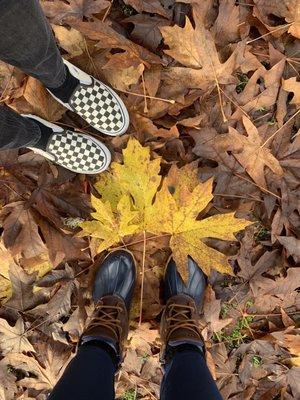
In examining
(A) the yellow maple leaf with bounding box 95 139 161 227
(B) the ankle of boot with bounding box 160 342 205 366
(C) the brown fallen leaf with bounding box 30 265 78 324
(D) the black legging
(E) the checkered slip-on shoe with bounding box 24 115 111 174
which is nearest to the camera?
(D) the black legging

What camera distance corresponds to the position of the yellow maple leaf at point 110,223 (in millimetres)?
1402

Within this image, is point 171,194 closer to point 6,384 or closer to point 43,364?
point 43,364

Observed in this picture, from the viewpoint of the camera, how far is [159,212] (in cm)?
143

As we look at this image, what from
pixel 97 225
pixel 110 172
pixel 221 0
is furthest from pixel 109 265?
pixel 221 0

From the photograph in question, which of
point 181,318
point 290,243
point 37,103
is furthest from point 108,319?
A: point 37,103

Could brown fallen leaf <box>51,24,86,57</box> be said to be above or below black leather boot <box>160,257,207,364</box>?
above

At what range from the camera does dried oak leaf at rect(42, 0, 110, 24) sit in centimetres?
149

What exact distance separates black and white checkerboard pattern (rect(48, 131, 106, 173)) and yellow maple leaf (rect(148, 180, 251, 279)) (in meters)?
0.30

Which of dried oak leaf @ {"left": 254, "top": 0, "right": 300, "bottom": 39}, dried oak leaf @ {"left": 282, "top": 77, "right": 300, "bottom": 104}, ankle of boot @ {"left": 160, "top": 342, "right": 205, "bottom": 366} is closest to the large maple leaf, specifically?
ankle of boot @ {"left": 160, "top": 342, "right": 205, "bottom": 366}

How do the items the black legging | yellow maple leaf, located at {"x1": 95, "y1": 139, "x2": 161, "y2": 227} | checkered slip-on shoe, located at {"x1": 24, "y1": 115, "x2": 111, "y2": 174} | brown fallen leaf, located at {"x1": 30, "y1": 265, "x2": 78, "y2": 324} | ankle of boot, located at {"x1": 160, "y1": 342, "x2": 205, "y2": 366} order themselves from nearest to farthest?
1. the black legging
2. ankle of boot, located at {"x1": 160, "y1": 342, "x2": 205, "y2": 366}
3. yellow maple leaf, located at {"x1": 95, "y1": 139, "x2": 161, "y2": 227}
4. checkered slip-on shoe, located at {"x1": 24, "y1": 115, "x2": 111, "y2": 174}
5. brown fallen leaf, located at {"x1": 30, "y1": 265, "x2": 78, "y2": 324}

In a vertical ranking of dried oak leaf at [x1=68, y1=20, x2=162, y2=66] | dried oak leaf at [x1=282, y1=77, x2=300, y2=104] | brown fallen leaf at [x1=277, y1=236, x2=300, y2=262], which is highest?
dried oak leaf at [x1=68, y1=20, x2=162, y2=66]

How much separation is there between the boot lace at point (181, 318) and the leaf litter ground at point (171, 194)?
137 mm

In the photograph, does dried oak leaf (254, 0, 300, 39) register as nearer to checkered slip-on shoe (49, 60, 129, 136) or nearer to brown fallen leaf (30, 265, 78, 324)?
checkered slip-on shoe (49, 60, 129, 136)

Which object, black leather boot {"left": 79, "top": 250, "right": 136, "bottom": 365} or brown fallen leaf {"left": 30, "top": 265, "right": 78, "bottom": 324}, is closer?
black leather boot {"left": 79, "top": 250, "right": 136, "bottom": 365}
